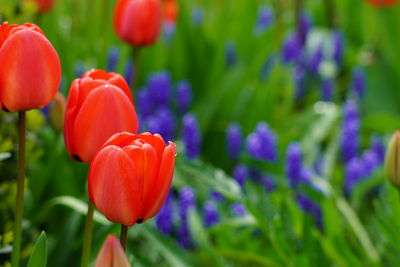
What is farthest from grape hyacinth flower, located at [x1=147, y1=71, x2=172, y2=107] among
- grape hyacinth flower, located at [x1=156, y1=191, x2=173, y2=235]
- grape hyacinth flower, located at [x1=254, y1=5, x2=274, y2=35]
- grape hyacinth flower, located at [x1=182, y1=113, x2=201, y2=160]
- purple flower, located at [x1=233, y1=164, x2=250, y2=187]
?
grape hyacinth flower, located at [x1=254, y1=5, x2=274, y2=35]

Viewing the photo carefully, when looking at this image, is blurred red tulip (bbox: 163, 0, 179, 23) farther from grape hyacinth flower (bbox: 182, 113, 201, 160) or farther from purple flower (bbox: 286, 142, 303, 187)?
purple flower (bbox: 286, 142, 303, 187)

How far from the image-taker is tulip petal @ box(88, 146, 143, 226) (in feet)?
3.00

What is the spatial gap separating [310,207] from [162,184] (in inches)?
47.6

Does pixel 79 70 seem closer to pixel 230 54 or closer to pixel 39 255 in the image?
pixel 230 54

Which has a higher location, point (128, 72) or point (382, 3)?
point (382, 3)

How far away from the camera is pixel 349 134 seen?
2262 millimetres

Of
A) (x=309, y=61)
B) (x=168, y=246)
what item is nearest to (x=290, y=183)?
(x=168, y=246)

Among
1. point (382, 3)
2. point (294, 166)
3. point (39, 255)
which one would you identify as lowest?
point (294, 166)

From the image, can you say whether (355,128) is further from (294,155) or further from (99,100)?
(99,100)

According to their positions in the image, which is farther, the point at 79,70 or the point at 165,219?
the point at 79,70

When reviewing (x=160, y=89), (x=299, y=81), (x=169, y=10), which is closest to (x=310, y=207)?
(x=160, y=89)

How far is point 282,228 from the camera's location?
5.24 ft

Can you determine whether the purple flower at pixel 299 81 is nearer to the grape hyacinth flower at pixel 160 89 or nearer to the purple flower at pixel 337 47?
the purple flower at pixel 337 47

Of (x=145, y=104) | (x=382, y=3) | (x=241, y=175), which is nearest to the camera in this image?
(x=241, y=175)
